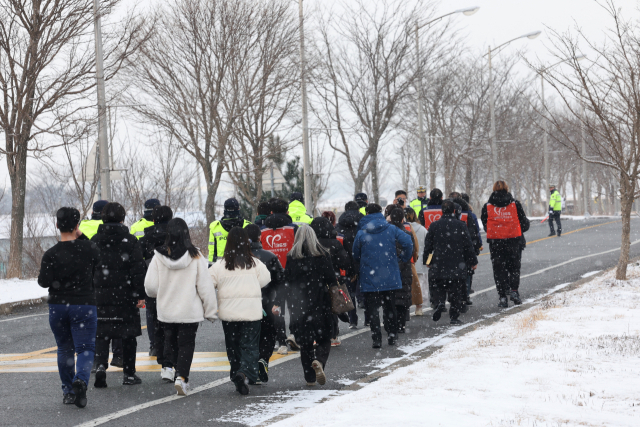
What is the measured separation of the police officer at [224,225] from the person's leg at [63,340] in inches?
91.7

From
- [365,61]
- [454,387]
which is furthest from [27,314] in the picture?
[365,61]

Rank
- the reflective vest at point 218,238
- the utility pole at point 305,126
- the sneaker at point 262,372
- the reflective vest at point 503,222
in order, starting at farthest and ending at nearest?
the utility pole at point 305,126, the reflective vest at point 503,222, the reflective vest at point 218,238, the sneaker at point 262,372

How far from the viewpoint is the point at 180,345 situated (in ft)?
22.7

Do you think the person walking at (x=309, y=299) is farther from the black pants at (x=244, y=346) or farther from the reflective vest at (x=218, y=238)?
the reflective vest at (x=218, y=238)

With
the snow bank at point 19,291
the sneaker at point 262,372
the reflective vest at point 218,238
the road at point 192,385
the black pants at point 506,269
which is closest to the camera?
the road at point 192,385

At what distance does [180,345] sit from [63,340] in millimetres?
1039

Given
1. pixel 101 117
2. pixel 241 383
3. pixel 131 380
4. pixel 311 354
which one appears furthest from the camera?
pixel 101 117

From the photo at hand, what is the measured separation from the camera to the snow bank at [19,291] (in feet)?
47.7

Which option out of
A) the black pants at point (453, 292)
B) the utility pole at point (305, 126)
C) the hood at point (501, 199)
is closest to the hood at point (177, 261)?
the black pants at point (453, 292)

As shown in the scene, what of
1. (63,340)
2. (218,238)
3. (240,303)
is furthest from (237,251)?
(218,238)

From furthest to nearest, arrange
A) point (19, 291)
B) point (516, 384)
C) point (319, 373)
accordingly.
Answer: point (19, 291)
point (319, 373)
point (516, 384)

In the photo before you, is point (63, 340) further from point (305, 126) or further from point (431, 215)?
point (305, 126)

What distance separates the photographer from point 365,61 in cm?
2677

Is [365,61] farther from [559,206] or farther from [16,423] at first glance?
[16,423]
